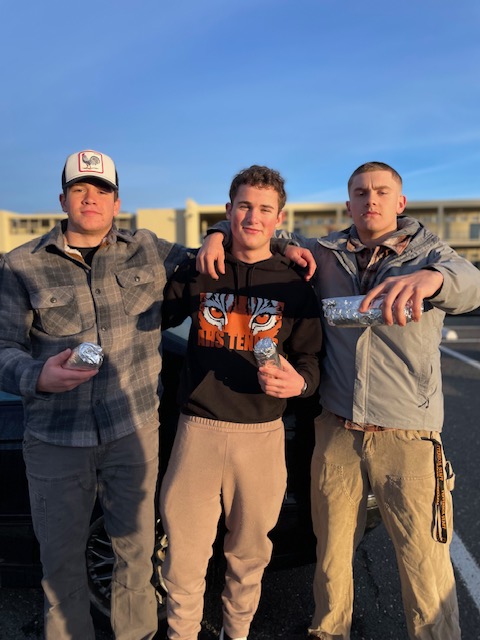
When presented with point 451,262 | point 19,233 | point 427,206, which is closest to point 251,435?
point 451,262

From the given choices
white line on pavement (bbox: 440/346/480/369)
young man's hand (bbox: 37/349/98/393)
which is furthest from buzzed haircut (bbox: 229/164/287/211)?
white line on pavement (bbox: 440/346/480/369)

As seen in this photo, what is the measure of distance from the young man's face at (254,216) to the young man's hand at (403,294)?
0.52 m

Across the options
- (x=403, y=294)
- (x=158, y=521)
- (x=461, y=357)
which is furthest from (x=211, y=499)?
(x=461, y=357)

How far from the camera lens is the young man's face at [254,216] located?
184 centimetres

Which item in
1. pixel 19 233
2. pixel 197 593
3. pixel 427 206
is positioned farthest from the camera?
pixel 19 233

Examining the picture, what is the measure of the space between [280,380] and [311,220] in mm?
47820

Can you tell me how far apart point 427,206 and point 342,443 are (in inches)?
1902

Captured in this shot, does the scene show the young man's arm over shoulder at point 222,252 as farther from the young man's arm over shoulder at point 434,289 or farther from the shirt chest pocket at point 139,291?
the young man's arm over shoulder at point 434,289

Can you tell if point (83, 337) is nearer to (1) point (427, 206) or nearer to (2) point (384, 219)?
(2) point (384, 219)

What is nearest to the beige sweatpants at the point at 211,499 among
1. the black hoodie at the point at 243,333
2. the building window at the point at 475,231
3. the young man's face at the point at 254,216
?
the black hoodie at the point at 243,333

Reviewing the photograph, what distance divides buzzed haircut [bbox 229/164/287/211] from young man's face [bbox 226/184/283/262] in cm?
2

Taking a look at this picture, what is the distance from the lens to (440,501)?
186 centimetres

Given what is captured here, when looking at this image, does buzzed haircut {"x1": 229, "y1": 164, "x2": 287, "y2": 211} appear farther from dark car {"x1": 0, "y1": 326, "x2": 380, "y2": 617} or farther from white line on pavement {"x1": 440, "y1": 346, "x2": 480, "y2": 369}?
white line on pavement {"x1": 440, "y1": 346, "x2": 480, "y2": 369}

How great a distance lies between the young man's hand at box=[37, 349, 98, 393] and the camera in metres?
1.58
